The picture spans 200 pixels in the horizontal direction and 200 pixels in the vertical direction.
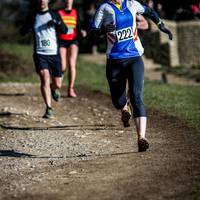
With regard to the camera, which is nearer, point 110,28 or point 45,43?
point 110,28

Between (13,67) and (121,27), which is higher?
(121,27)

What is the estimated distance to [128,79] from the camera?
10070mm

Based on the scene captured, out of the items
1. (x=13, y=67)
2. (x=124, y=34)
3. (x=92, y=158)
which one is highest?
(x=124, y=34)

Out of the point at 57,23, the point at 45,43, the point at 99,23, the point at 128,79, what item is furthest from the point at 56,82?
the point at 128,79

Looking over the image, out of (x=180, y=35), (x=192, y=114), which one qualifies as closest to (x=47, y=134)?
(x=192, y=114)

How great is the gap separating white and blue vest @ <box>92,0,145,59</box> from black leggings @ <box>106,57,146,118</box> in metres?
0.10

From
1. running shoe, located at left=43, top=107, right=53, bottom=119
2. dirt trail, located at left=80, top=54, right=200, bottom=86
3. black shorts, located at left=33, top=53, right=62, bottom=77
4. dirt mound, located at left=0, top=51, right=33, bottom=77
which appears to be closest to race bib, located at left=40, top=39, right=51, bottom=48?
black shorts, located at left=33, top=53, right=62, bottom=77

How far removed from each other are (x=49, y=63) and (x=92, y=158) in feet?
13.8

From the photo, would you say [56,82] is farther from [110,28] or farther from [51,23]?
[110,28]

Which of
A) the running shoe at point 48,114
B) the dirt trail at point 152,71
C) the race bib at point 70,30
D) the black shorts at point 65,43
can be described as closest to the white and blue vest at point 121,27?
the running shoe at point 48,114

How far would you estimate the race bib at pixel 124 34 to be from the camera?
10055 mm

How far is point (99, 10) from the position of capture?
33.3 feet

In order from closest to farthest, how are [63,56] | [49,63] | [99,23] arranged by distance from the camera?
[99,23], [49,63], [63,56]

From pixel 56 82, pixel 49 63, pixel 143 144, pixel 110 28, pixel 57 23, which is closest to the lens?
pixel 143 144
